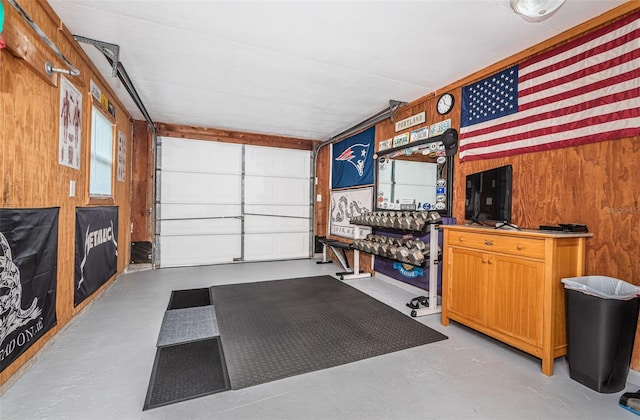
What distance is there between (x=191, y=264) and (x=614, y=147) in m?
6.37

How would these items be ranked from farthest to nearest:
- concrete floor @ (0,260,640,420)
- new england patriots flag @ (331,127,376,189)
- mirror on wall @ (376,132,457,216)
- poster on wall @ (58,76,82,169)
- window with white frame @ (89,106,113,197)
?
Result: 1. new england patriots flag @ (331,127,376,189)
2. mirror on wall @ (376,132,457,216)
3. window with white frame @ (89,106,113,197)
4. poster on wall @ (58,76,82,169)
5. concrete floor @ (0,260,640,420)

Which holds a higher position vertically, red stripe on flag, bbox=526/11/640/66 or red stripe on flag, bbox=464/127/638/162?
red stripe on flag, bbox=526/11/640/66

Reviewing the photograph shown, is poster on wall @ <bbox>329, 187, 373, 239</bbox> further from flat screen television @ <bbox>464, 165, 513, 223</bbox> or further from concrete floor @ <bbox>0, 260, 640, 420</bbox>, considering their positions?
concrete floor @ <bbox>0, 260, 640, 420</bbox>

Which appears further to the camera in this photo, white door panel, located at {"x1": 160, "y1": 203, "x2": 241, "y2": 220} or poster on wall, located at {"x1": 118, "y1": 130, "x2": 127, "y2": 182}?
white door panel, located at {"x1": 160, "y1": 203, "x2": 241, "y2": 220}

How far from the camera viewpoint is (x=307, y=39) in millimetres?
2756

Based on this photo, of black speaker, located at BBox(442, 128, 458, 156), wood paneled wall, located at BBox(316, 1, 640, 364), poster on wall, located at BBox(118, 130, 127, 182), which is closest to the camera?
wood paneled wall, located at BBox(316, 1, 640, 364)

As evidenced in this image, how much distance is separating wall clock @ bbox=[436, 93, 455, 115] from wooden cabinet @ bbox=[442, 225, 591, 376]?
68.1 inches

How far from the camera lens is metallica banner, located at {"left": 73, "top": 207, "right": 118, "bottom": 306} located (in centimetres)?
308

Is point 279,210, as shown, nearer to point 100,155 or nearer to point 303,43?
point 100,155

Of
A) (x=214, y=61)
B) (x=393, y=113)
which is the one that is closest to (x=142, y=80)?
(x=214, y=61)

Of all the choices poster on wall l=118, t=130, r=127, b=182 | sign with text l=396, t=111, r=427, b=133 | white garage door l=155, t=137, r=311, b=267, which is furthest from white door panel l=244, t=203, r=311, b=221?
sign with text l=396, t=111, r=427, b=133

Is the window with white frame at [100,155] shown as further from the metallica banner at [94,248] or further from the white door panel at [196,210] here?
the white door panel at [196,210]

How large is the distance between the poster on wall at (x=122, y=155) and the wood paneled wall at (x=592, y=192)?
5.34 m


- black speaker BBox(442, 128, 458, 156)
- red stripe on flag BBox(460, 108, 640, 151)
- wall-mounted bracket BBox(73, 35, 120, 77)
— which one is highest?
wall-mounted bracket BBox(73, 35, 120, 77)
